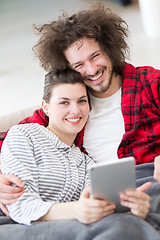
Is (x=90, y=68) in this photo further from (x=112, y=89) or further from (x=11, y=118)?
(x=11, y=118)

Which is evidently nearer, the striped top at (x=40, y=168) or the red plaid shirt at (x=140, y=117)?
the striped top at (x=40, y=168)

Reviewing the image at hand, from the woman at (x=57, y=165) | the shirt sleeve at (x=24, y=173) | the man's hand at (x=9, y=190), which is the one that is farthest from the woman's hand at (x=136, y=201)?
the man's hand at (x=9, y=190)

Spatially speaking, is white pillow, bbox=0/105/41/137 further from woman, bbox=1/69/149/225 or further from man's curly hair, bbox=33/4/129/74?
woman, bbox=1/69/149/225

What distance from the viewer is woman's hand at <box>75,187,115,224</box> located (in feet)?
3.94

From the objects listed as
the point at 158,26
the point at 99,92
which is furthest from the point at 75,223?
the point at 158,26

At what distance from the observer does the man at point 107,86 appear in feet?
5.68

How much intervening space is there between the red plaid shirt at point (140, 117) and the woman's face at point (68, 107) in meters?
0.17

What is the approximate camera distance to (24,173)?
4.69 feet

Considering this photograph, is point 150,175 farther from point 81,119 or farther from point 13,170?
point 13,170

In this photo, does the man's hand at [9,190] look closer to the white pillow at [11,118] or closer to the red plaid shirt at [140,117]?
the red plaid shirt at [140,117]

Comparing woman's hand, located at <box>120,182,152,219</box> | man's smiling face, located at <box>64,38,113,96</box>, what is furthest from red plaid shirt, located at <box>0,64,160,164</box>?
woman's hand, located at <box>120,182,152,219</box>

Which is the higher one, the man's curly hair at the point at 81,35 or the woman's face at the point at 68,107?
the man's curly hair at the point at 81,35

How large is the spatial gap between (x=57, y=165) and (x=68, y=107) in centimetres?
27

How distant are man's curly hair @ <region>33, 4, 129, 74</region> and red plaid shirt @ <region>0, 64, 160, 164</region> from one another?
0.21 m
